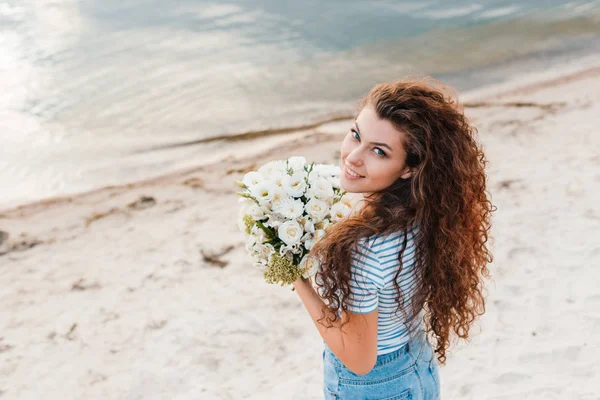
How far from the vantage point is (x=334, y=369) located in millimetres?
2416

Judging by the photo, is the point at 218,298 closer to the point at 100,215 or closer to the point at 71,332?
the point at 71,332

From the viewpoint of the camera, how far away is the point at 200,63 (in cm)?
1129

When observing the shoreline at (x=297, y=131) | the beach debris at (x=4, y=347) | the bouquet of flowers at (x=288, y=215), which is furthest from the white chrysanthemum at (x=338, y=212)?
the shoreline at (x=297, y=131)

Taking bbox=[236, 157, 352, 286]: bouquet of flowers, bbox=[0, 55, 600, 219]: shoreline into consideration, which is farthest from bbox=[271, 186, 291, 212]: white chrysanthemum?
bbox=[0, 55, 600, 219]: shoreline

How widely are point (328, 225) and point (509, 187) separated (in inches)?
182

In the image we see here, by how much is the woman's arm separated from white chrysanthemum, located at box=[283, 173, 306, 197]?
41cm

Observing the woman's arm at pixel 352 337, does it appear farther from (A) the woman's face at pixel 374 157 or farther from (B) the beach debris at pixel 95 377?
(B) the beach debris at pixel 95 377

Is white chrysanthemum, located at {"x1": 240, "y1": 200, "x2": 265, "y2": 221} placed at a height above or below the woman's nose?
below

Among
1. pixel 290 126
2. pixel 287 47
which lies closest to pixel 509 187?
pixel 290 126

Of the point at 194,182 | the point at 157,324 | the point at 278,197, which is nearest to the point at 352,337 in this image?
the point at 278,197

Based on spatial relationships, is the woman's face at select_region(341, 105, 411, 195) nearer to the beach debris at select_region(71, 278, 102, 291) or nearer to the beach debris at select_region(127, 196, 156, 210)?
the beach debris at select_region(71, 278, 102, 291)

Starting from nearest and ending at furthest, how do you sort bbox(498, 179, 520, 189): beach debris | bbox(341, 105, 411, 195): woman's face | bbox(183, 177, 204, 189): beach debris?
bbox(341, 105, 411, 195): woman's face → bbox(498, 179, 520, 189): beach debris → bbox(183, 177, 204, 189): beach debris

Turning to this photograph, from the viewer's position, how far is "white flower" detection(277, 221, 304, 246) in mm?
2287

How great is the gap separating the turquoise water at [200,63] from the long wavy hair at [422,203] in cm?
650
